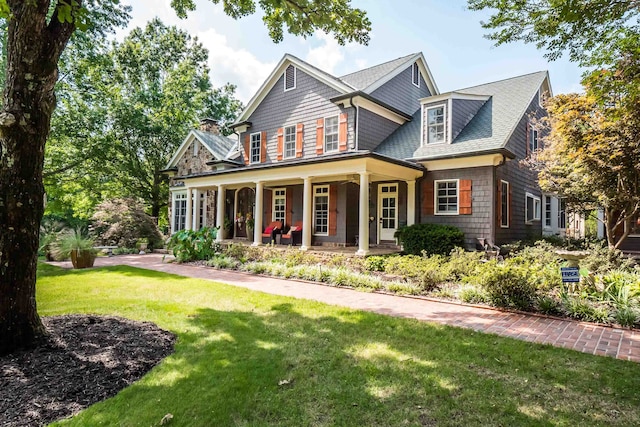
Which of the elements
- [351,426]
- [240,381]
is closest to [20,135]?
[240,381]

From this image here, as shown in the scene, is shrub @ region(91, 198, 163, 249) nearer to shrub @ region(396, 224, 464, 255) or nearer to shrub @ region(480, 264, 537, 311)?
shrub @ region(396, 224, 464, 255)

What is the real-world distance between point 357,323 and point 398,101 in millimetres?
12190

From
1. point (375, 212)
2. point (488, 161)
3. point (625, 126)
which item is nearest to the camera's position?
point (625, 126)

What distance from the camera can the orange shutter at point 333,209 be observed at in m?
13.7

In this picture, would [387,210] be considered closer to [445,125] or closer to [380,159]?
[380,159]

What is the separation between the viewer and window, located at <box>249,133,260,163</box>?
16375mm

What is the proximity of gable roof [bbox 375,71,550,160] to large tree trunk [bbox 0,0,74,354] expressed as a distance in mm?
10202

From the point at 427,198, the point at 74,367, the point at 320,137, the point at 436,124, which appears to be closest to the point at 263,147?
Result: the point at 320,137

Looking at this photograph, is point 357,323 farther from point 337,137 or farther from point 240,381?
point 337,137

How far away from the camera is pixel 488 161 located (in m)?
10.6

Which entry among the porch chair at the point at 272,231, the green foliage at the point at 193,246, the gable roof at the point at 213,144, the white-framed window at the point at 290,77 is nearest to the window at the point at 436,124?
the white-framed window at the point at 290,77

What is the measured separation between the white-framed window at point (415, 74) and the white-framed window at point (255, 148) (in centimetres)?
755

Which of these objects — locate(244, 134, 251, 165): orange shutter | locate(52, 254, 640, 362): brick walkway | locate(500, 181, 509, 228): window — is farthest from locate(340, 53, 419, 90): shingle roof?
locate(52, 254, 640, 362): brick walkway

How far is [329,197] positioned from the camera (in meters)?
13.8
